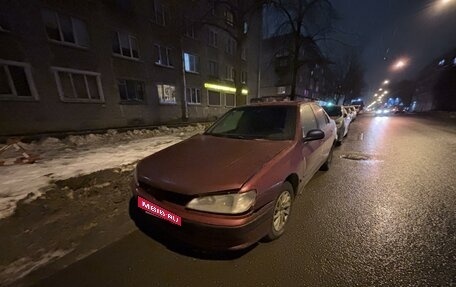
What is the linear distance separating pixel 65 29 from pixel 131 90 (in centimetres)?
472

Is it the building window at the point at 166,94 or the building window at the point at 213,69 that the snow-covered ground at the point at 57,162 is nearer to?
the building window at the point at 166,94

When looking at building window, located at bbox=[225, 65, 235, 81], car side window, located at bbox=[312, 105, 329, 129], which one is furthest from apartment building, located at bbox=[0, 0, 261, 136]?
car side window, located at bbox=[312, 105, 329, 129]

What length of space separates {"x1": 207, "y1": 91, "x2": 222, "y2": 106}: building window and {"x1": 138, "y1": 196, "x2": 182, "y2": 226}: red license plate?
2024 centimetres

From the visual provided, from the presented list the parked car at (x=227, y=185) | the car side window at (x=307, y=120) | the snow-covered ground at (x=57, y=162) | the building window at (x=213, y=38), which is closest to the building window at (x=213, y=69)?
the building window at (x=213, y=38)

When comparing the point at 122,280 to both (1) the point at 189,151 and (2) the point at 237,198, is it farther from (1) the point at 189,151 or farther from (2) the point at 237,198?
(1) the point at 189,151

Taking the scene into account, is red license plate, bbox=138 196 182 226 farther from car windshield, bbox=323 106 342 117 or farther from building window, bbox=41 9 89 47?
building window, bbox=41 9 89 47

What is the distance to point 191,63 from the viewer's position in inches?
786

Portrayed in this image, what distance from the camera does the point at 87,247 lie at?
2.59 m

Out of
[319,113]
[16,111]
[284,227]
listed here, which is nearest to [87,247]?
[284,227]

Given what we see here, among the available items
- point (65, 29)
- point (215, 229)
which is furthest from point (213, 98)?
point (215, 229)

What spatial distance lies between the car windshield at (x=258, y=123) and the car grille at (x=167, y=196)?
152cm

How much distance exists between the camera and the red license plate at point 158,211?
2.11m

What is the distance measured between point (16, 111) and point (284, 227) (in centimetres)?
1322

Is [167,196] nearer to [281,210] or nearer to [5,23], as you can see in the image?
[281,210]
